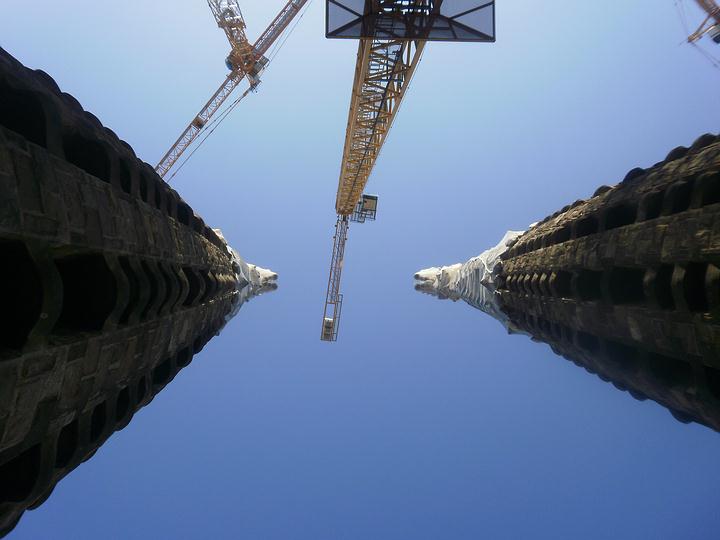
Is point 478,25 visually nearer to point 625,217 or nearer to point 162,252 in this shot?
point 625,217

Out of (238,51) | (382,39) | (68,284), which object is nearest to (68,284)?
(68,284)

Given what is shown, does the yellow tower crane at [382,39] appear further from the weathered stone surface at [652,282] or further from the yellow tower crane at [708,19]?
the yellow tower crane at [708,19]

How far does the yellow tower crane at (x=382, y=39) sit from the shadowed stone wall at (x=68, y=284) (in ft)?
53.1

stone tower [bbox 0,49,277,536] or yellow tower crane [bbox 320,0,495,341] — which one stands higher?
yellow tower crane [bbox 320,0,495,341]

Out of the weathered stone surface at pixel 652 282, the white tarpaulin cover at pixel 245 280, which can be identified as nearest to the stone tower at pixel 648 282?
the weathered stone surface at pixel 652 282

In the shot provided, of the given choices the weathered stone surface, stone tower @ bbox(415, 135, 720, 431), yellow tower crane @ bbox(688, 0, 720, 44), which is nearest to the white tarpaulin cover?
stone tower @ bbox(415, 135, 720, 431)

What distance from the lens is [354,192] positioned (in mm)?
70500

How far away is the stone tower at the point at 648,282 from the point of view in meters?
11.6

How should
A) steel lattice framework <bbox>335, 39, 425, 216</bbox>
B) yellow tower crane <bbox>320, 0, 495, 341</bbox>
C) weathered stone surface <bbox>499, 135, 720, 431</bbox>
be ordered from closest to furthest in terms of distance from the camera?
weathered stone surface <bbox>499, 135, 720, 431</bbox>, yellow tower crane <bbox>320, 0, 495, 341</bbox>, steel lattice framework <bbox>335, 39, 425, 216</bbox>

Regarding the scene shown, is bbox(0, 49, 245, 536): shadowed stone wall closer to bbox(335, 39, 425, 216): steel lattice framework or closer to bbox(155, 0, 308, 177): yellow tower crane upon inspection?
bbox(335, 39, 425, 216): steel lattice framework

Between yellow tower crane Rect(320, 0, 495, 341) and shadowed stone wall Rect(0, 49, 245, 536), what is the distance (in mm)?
16200

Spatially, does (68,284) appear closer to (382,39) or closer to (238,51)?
(382,39)

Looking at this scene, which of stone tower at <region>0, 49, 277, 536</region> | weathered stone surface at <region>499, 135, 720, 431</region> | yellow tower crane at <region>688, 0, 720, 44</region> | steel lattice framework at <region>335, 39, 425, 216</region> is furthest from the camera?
yellow tower crane at <region>688, 0, 720, 44</region>

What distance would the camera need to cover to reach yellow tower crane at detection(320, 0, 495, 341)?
2677 cm
